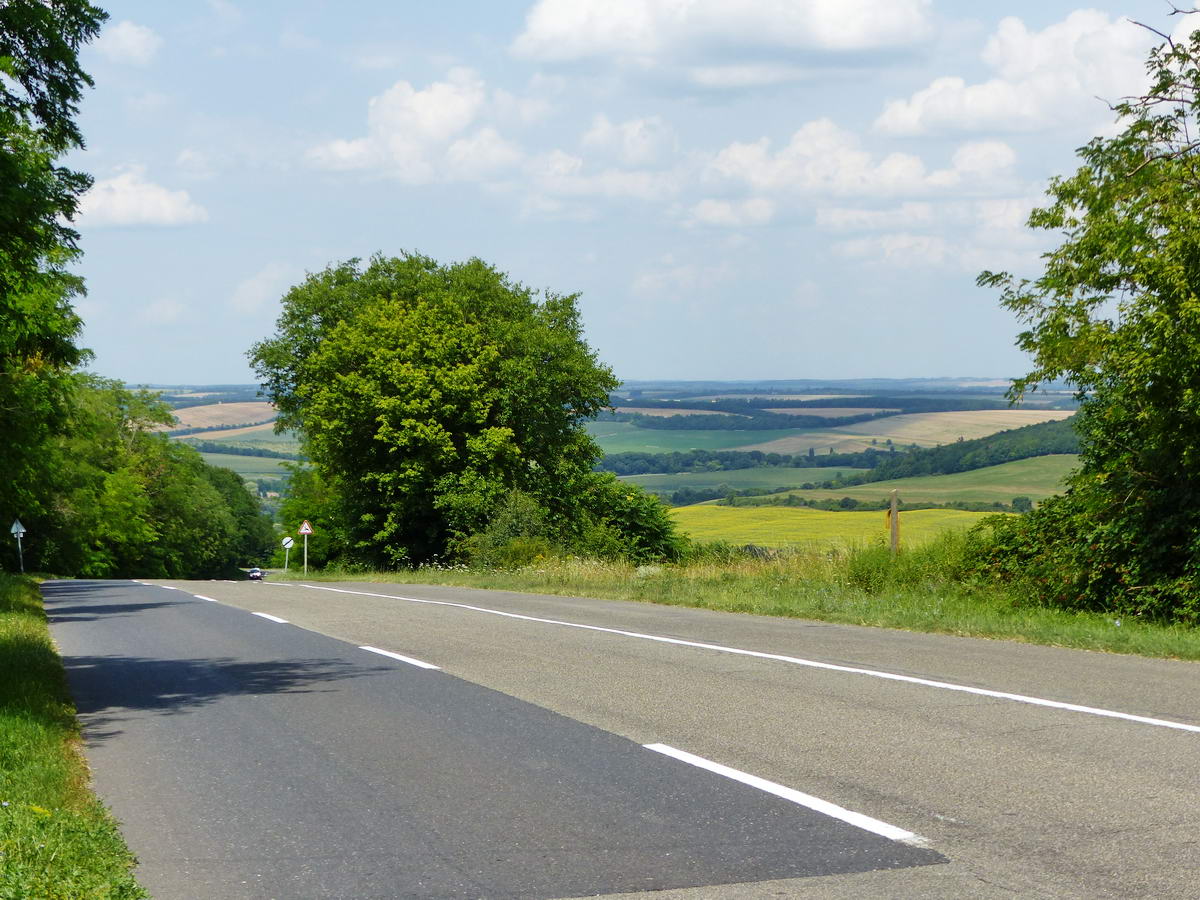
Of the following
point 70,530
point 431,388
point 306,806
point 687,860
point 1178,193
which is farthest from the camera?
point 70,530

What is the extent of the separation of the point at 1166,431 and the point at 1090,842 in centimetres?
1125

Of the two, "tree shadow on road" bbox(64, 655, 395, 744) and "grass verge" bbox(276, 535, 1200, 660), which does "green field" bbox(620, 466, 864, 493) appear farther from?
"tree shadow on road" bbox(64, 655, 395, 744)

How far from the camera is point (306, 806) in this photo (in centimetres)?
619

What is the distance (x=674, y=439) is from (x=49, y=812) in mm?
141777

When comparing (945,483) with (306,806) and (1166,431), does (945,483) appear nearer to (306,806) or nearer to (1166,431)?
(1166,431)

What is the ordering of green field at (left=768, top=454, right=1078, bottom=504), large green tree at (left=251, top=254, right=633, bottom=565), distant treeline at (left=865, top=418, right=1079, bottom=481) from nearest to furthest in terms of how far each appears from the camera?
large green tree at (left=251, top=254, right=633, bottom=565) < green field at (left=768, top=454, right=1078, bottom=504) < distant treeline at (left=865, top=418, right=1079, bottom=481)

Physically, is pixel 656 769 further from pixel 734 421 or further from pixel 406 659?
pixel 734 421

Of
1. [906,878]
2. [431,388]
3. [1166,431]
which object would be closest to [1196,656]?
[1166,431]

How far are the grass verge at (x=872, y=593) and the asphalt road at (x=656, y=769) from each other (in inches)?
39.9

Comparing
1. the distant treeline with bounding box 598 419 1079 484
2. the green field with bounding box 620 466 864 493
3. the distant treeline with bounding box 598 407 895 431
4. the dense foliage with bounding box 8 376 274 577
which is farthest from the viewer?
the distant treeline with bounding box 598 407 895 431

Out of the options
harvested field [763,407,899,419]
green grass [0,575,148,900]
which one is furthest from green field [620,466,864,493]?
green grass [0,575,148,900]

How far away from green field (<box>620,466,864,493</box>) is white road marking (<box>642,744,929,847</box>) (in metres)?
92.4

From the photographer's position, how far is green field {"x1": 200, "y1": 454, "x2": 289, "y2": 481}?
17062 centimetres

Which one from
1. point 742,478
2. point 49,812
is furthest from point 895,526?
point 742,478
